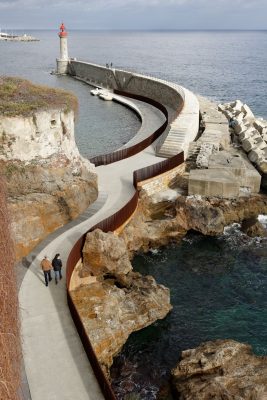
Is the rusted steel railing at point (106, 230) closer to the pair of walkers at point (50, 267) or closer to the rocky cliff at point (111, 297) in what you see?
the pair of walkers at point (50, 267)

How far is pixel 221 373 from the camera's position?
1563 centimetres

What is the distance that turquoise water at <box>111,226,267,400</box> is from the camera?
17.8 meters

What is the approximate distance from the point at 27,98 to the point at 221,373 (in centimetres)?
1721

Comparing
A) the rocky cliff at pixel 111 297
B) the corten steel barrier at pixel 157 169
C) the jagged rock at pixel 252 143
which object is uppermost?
the jagged rock at pixel 252 143

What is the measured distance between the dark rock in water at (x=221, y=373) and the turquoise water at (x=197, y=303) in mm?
1473

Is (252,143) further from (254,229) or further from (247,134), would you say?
(254,229)

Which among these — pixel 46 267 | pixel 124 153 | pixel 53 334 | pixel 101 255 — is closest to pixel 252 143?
pixel 124 153

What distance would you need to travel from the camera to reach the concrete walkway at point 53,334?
14.4 meters

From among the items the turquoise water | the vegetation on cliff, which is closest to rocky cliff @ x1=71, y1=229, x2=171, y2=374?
the turquoise water

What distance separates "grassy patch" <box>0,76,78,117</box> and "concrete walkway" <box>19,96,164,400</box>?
6618 millimetres

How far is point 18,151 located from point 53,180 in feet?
8.18

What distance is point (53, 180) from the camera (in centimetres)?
2344

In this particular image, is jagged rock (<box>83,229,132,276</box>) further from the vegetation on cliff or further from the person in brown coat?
the vegetation on cliff

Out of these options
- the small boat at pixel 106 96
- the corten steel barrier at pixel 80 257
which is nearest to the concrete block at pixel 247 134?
the corten steel barrier at pixel 80 257
